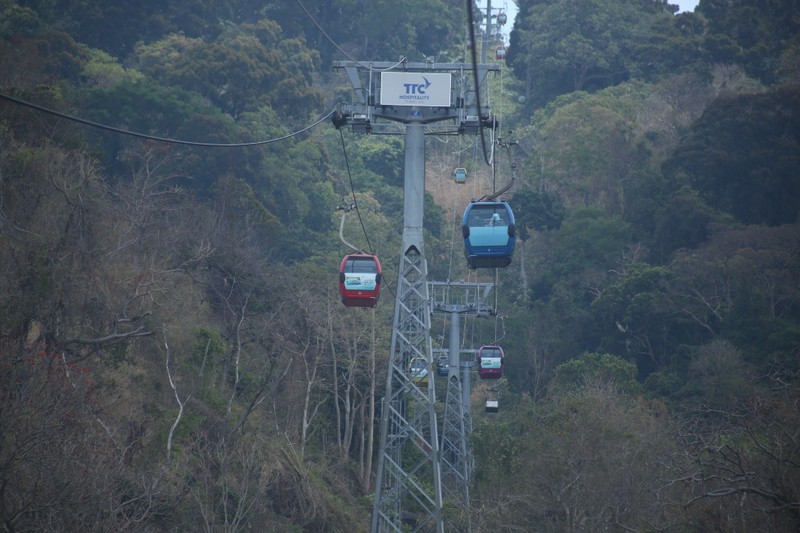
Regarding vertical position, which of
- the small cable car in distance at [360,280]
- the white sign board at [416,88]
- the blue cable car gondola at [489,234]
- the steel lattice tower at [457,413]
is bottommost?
the steel lattice tower at [457,413]

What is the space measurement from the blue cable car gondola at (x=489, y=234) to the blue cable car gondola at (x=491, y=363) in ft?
54.5

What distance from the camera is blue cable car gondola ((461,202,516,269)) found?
20906mm

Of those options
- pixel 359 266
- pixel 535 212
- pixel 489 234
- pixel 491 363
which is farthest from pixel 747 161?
pixel 359 266

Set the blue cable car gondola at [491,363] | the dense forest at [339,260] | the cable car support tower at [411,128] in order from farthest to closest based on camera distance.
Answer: the blue cable car gondola at [491,363], the dense forest at [339,260], the cable car support tower at [411,128]

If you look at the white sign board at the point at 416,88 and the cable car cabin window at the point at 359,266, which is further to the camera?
the cable car cabin window at the point at 359,266

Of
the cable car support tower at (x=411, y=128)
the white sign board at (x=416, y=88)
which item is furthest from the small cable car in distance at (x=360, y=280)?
the white sign board at (x=416, y=88)

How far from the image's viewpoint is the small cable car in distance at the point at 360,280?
21.5 m

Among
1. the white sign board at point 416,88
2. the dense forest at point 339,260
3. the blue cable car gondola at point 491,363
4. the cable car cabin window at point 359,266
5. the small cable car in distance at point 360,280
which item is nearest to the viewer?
the white sign board at point 416,88

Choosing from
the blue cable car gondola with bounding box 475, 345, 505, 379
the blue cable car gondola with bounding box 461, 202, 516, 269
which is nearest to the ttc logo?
the blue cable car gondola with bounding box 461, 202, 516, 269

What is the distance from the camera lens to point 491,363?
123ft

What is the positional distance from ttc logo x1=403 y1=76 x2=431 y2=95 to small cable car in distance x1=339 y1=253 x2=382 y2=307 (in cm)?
349

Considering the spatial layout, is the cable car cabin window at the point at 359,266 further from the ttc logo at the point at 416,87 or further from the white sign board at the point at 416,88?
the ttc logo at the point at 416,87

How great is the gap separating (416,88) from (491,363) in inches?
752

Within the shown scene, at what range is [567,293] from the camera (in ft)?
178
